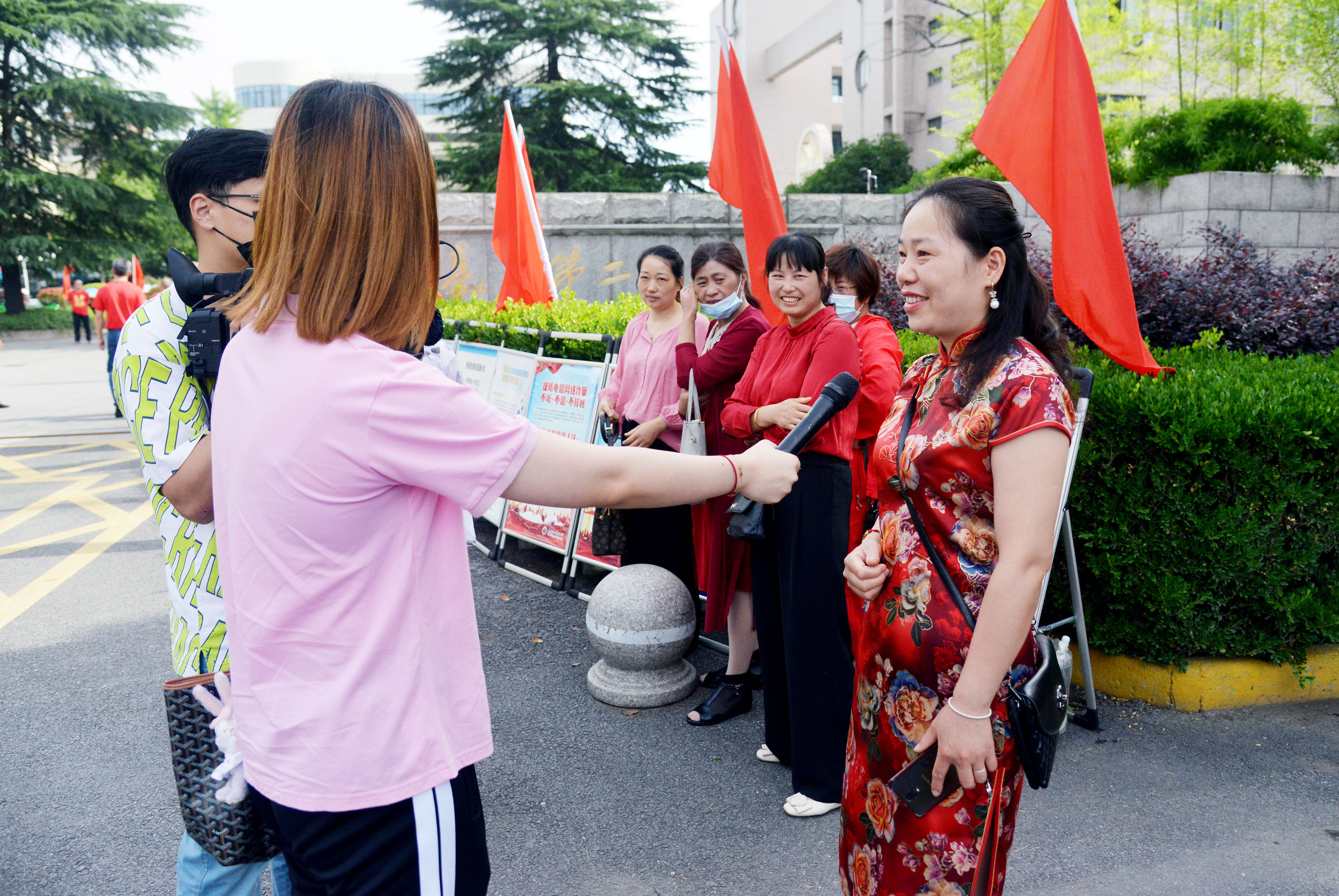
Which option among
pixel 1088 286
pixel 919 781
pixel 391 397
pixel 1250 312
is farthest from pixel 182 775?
pixel 1250 312

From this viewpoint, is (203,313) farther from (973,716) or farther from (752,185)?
(752,185)

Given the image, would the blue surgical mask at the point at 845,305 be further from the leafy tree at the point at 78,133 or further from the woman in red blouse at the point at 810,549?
the leafy tree at the point at 78,133

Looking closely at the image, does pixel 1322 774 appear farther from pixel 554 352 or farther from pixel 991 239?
pixel 554 352

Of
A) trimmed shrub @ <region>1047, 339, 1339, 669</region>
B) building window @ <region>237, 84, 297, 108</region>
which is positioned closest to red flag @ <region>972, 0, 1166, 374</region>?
trimmed shrub @ <region>1047, 339, 1339, 669</region>

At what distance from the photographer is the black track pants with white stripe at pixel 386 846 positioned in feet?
4.78

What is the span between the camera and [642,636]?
14.1 ft

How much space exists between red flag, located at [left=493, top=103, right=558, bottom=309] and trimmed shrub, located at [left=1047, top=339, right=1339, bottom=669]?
6373mm

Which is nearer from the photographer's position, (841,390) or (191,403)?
(191,403)

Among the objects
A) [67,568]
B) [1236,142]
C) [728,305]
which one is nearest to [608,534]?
[728,305]

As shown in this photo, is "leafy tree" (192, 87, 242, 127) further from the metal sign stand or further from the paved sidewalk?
the metal sign stand

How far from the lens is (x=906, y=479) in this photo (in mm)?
2045

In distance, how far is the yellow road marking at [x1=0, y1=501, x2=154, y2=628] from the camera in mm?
5828

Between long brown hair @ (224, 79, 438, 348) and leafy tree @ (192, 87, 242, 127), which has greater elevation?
leafy tree @ (192, 87, 242, 127)

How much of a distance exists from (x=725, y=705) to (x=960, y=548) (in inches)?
98.2
